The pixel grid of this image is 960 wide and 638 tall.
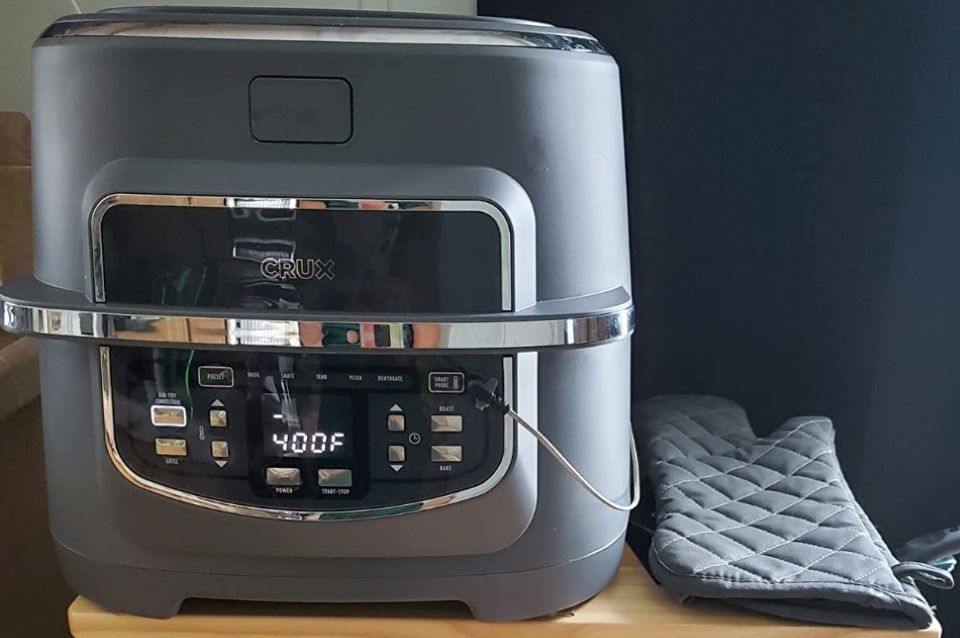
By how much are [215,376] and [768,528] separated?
405mm

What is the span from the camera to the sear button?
56 centimetres

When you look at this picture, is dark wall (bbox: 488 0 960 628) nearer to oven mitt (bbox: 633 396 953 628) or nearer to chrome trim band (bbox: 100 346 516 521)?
oven mitt (bbox: 633 396 953 628)

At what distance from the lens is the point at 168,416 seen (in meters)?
0.56

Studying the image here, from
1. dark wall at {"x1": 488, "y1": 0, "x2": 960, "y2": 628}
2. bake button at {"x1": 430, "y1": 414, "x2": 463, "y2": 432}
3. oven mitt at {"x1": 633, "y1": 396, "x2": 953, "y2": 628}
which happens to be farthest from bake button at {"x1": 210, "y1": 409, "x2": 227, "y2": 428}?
dark wall at {"x1": 488, "y1": 0, "x2": 960, "y2": 628}

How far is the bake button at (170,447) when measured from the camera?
56 cm

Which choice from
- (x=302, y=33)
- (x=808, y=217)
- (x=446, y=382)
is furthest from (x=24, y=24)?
(x=808, y=217)

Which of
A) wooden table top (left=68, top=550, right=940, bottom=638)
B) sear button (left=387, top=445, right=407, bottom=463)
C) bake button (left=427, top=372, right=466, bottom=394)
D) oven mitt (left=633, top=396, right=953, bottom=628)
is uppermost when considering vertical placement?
bake button (left=427, top=372, right=466, bottom=394)

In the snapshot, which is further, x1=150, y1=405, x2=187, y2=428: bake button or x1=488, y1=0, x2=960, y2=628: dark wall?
x1=488, y1=0, x2=960, y2=628: dark wall

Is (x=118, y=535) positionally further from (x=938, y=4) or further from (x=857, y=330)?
(x=938, y=4)

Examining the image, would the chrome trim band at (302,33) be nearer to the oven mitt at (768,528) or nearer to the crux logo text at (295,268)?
the crux logo text at (295,268)

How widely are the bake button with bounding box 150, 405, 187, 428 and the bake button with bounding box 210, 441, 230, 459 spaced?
22 millimetres

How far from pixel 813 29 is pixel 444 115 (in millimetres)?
493

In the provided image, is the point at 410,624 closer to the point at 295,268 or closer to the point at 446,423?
the point at 446,423

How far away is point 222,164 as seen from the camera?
52cm
